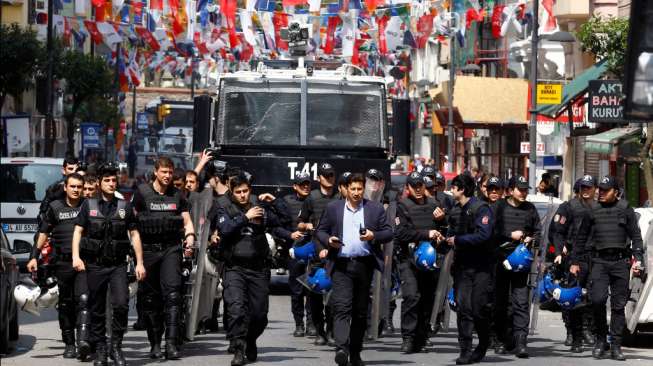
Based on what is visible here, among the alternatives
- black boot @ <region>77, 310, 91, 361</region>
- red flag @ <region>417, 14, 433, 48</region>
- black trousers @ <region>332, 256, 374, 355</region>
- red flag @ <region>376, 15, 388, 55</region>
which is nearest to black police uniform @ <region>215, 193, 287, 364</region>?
black trousers @ <region>332, 256, 374, 355</region>

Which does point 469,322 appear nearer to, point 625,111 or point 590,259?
point 590,259

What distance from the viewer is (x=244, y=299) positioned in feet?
45.9

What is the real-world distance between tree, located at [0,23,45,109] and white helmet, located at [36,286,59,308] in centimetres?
3367

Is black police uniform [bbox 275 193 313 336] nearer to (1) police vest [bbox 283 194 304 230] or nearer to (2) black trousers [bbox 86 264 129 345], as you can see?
(1) police vest [bbox 283 194 304 230]

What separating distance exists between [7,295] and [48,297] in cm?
58

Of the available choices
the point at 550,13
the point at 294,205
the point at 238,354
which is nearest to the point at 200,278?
the point at 238,354

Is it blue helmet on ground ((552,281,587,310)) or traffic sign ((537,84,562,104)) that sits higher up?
traffic sign ((537,84,562,104))

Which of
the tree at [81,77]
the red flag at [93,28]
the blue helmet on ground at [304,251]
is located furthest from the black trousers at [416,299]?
the tree at [81,77]

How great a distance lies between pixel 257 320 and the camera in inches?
552

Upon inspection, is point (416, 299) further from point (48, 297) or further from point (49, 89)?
point (49, 89)

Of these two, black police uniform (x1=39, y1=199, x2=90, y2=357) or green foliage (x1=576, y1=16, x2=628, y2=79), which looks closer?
black police uniform (x1=39, y1=199, x2=90, y2=357)

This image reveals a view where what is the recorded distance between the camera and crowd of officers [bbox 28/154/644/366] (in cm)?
1362

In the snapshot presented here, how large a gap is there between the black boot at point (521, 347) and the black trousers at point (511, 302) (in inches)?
1.6

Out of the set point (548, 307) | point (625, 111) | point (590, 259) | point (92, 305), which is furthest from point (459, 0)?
point (625, 111)
